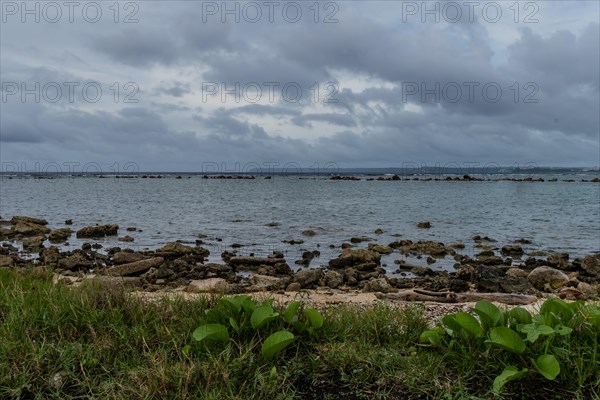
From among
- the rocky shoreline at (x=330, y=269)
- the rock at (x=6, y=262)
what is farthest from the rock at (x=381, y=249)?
the rock at (x=6, y=262)

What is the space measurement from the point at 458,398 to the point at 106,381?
8.41ft

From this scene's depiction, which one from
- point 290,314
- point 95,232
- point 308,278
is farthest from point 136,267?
point 95,232

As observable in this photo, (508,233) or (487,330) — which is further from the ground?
(487,330)

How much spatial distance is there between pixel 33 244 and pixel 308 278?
13484 millimetres

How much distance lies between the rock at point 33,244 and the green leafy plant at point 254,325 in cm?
1730

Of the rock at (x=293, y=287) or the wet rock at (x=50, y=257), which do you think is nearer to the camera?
the rock at (x=293, y=287)

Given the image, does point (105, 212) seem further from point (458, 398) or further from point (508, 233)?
point (458, 398)

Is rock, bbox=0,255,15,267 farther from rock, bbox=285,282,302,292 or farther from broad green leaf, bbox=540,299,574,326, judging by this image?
broad green leaf, bbox=540,299,574,326

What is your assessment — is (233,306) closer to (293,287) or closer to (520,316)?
(520,316)

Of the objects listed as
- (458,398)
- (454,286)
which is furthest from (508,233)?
(458,398)

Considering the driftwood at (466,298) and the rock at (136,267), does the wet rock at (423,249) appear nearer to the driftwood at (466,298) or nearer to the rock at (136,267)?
the rock at (136,267)

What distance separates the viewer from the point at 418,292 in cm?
895

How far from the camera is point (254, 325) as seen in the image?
4.11 meters

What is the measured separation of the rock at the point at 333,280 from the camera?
11.9 metres
